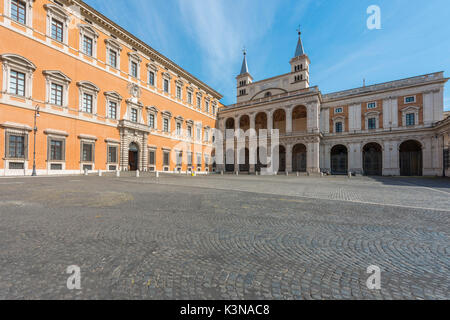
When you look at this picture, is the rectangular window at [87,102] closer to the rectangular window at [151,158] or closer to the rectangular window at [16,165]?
the rectangular window at [16,165]

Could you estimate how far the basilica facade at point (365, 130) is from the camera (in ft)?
85.0

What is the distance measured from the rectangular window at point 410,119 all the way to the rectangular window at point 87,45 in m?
40.8

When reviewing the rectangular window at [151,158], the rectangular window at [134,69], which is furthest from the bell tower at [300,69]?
the rectangular window at [151,158]

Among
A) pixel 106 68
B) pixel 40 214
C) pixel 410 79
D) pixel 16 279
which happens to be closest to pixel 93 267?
pixel 16 279

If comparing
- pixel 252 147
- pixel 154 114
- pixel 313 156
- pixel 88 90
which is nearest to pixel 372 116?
pixel 313 156

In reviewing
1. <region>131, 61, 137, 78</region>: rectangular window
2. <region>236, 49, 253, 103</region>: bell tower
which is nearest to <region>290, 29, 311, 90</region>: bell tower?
<region>236, 49, 253, 103</region>: bell tower

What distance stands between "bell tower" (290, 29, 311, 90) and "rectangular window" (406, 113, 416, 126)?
17.2 metres

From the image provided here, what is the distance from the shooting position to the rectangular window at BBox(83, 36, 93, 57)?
19.6 meters

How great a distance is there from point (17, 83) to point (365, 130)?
4041 centimetres

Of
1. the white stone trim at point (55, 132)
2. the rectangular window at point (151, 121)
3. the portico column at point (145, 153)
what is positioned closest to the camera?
the white stone trim at point (55, 132)

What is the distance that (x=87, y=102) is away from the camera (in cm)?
1969

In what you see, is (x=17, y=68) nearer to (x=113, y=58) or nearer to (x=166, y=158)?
(x=113, y=58)

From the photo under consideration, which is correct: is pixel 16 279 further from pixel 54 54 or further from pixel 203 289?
pixel 54 54

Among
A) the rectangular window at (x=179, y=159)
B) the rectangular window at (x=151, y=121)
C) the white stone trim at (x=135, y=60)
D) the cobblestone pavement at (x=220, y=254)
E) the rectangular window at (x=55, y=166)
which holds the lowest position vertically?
the cobblestone pavement at (x=220, y=254)
